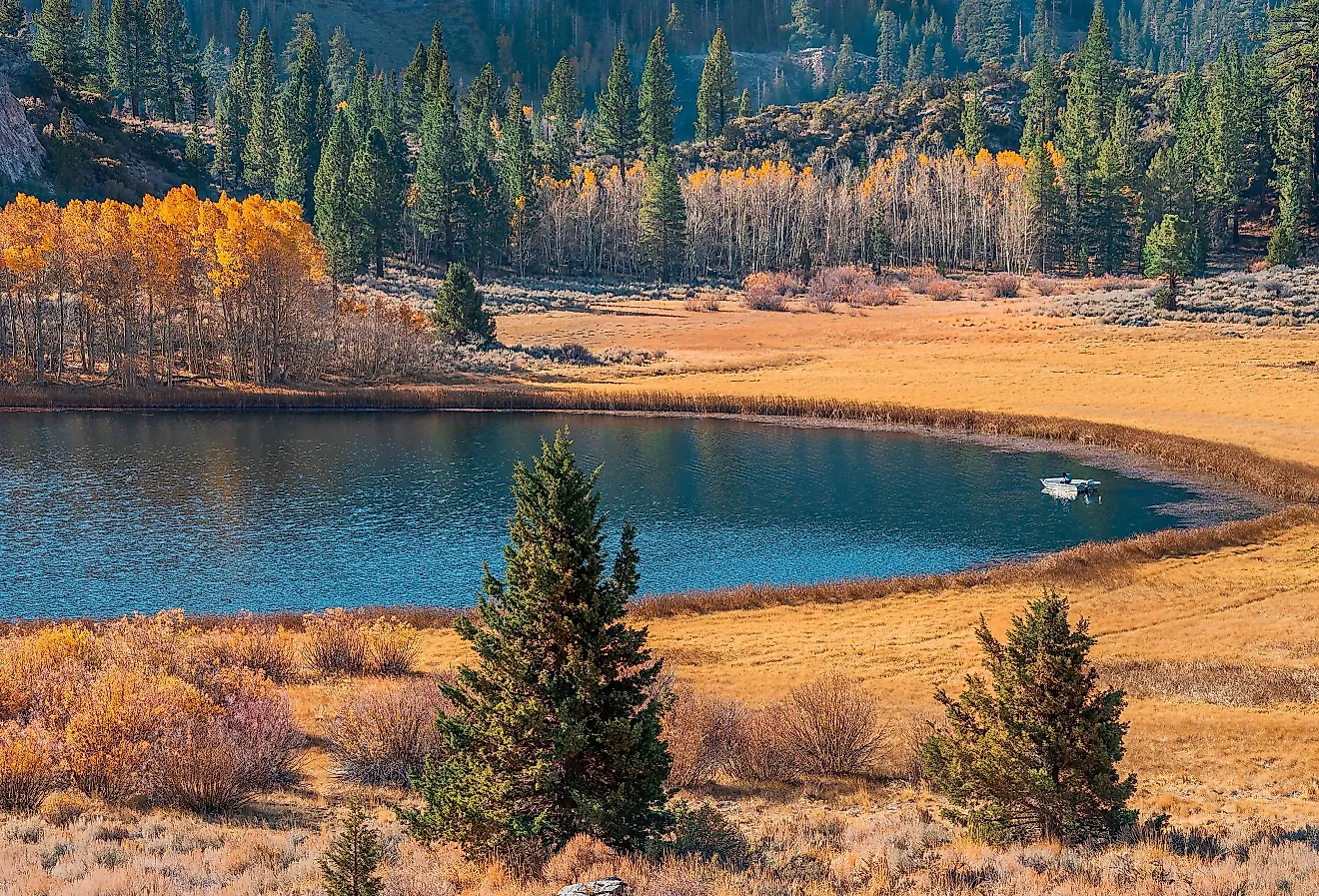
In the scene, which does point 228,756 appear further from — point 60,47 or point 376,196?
point 60,47

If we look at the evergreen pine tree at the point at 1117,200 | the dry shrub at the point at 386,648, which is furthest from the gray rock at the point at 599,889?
the evergreen pine tree at the point at 1117,200

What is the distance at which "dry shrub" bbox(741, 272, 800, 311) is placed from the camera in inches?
4560

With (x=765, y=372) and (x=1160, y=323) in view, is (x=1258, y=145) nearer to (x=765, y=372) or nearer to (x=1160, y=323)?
(x=1160, y=323)

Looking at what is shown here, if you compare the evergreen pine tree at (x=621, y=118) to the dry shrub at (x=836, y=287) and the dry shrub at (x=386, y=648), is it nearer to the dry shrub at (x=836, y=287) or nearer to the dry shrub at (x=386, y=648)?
the dry shrub at (x=836, y=287)

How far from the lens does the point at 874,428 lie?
65875mm

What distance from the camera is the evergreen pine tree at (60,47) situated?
441ft

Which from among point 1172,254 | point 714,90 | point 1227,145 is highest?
point 714,90

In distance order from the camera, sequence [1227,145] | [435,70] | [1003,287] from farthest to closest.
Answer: [435,70] → [1227,145] → [1003,287]

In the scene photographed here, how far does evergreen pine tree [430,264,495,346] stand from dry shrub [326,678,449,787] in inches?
2810

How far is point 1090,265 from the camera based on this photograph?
134500 millimetres

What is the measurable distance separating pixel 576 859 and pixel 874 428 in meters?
55.1

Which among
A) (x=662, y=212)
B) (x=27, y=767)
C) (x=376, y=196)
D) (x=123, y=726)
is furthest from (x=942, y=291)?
(x=27, y=767)

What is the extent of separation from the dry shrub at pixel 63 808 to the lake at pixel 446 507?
13.3 meters

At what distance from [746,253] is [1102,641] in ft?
406
